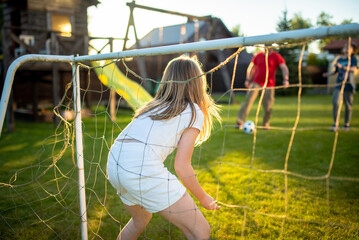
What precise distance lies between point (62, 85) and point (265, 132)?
215 inches

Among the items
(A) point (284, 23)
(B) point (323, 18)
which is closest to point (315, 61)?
(A) point (284, 23)

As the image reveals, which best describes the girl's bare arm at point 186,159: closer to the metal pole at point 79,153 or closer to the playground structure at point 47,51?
the metal pole at point 79,153

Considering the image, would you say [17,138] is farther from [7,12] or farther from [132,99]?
[7,12]

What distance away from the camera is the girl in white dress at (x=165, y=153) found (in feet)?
4.65

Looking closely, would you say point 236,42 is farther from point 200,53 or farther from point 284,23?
point 284,23

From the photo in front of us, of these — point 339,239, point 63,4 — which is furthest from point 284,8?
point 339,239

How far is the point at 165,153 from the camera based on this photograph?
1.51 metres

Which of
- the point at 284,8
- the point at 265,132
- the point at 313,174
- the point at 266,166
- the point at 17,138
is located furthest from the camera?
the point at 284,8

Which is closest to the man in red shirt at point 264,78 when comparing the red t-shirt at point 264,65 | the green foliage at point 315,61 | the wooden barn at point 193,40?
the red t-shirt at point 264,65

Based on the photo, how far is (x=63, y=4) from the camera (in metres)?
9.73

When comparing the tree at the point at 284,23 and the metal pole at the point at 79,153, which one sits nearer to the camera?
the metal pole at the point at 79,153

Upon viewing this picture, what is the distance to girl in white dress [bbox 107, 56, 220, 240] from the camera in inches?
55.8

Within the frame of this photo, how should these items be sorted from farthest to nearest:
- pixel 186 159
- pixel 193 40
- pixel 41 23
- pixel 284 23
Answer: pixel 284 23 → pixel 193 40 → pixel 41 23 → pixel 186 159

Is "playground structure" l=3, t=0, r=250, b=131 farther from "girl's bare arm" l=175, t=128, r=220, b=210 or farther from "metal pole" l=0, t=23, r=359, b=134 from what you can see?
"girl's bare arm" l=175, t=128, r=220, b=210
